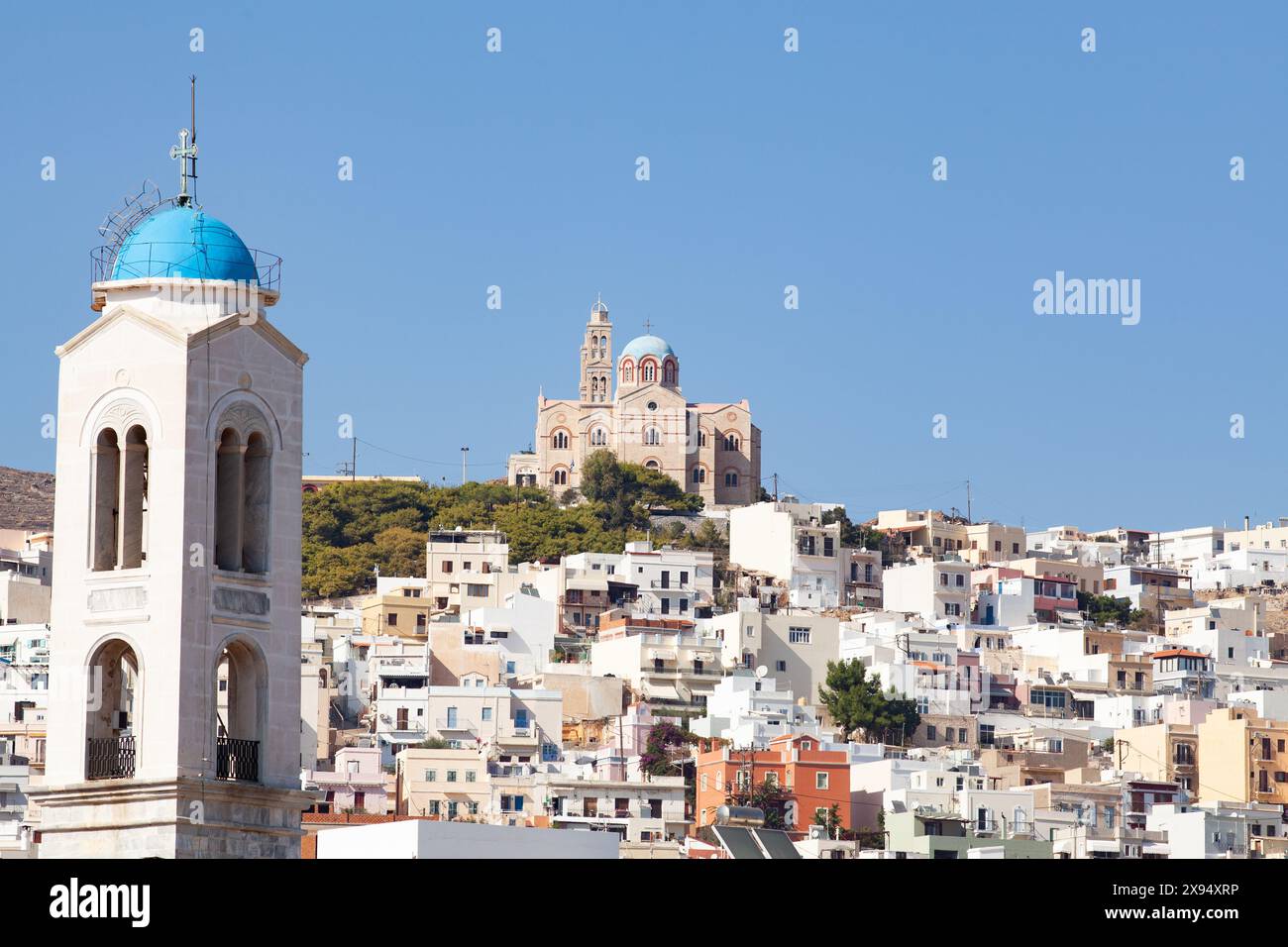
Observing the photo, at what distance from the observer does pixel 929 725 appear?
8812 cm

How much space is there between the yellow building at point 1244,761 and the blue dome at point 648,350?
59.8 metres

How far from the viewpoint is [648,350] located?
461 ft

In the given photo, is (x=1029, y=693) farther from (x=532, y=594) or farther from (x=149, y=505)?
(x=149, y=505)

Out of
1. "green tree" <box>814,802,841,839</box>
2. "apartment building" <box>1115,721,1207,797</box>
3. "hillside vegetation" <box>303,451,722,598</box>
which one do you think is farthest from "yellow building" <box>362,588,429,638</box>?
"green tree" <box>814,802,841,839</box>

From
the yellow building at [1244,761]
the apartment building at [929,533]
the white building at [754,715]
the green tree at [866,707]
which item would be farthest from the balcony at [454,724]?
the apartment building at [929,533]

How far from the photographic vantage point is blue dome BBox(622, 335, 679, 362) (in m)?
140

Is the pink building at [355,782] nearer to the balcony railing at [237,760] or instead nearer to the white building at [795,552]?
the white building at [795,552]

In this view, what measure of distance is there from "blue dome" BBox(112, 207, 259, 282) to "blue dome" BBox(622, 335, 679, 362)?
118503mm

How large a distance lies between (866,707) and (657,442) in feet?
151

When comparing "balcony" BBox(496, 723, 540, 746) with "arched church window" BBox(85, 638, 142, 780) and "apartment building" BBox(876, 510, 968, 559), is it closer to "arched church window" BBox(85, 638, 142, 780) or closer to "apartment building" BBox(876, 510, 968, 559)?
"apartment building" BBox(876, 510, 968, 559)

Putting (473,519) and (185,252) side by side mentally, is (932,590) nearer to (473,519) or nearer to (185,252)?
(473,519)

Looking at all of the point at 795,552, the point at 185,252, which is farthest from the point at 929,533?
the point at 185,252
